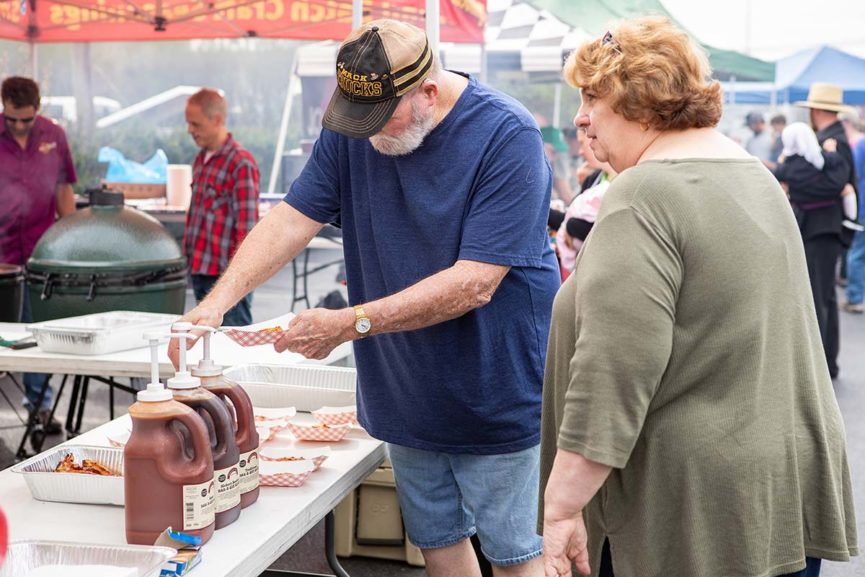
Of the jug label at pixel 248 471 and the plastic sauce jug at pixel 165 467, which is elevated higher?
the plastic sauce jug at pixel 165 467

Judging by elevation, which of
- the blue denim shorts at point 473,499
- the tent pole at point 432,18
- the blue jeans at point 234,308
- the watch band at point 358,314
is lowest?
the blue jeans at point 234,308

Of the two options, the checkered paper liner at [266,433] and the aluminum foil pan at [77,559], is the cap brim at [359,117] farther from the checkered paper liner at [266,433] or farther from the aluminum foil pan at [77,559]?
the aluminum foil pan at [77,559]

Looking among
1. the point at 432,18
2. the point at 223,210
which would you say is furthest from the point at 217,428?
the point at 223,210

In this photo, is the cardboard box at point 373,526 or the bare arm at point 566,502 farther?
the cardboard box at point 373,526

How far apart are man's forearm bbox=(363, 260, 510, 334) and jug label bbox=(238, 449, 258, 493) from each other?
0.37 metres

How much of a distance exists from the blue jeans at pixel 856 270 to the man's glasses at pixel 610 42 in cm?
864

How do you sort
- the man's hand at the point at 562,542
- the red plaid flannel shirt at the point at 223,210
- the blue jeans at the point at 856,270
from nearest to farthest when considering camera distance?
1. the man's hand at the point at 562,542
2. the red plaid flannel shirt at the point at 223,210
3. the blue jeans at the point at 856,270

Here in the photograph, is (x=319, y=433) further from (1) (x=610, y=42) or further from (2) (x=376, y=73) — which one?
(1) (x=610, y=42)

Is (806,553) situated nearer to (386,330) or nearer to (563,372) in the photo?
(563,372)

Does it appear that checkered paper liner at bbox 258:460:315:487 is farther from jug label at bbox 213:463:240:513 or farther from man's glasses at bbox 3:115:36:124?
man's glasses at bbox 3:115:36:124

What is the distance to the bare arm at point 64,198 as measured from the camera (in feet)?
20.3

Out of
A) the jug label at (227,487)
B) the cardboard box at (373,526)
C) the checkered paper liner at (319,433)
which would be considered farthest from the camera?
the cardboard box at (373,526)

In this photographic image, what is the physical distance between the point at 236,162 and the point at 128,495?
4089 millimetres

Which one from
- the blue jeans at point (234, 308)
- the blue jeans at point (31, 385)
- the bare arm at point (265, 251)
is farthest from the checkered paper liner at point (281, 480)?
the blue jeans at point (31, 385)
